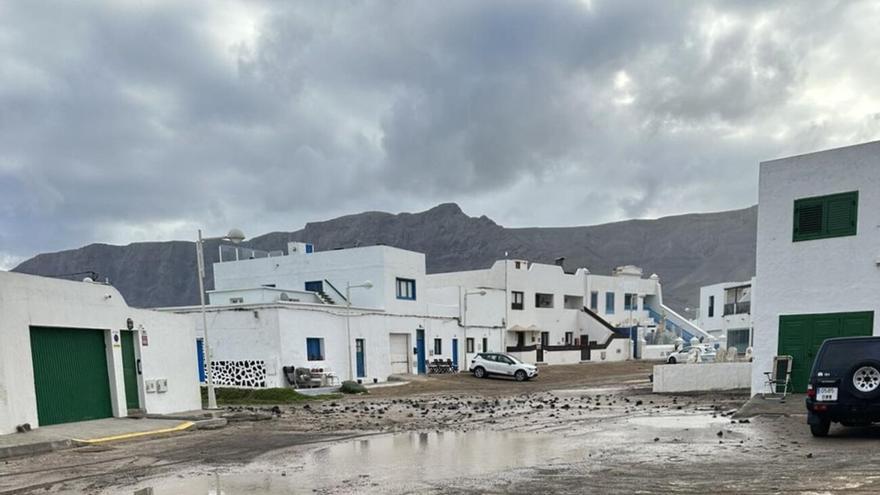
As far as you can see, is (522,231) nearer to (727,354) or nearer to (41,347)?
(727,354)

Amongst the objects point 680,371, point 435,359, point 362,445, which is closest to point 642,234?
point 435,359

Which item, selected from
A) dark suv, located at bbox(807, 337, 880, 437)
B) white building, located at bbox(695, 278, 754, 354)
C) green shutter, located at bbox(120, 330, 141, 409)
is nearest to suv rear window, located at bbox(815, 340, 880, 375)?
dark suv, located at bbox(807, 337, 880, 437)

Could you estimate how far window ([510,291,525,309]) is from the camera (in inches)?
1949

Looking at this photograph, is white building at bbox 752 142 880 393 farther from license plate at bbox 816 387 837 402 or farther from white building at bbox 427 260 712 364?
white building at bbox 427 260 712 364

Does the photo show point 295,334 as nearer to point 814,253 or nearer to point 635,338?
point 814,253

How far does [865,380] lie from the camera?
9.60 meters

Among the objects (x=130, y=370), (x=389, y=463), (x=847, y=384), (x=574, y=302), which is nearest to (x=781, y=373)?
(x=847, y=384)

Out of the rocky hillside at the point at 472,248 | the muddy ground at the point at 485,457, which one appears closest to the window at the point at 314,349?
the muddy ground at the point at 485,457

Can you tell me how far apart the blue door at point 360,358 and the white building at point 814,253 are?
2032cm

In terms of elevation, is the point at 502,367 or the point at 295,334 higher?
the point at 295,334

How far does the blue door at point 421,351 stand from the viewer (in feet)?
123

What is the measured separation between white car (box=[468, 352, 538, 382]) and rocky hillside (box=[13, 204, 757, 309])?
4904 inches

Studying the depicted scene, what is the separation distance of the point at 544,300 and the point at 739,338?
16.4m

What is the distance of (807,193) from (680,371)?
8.83m
